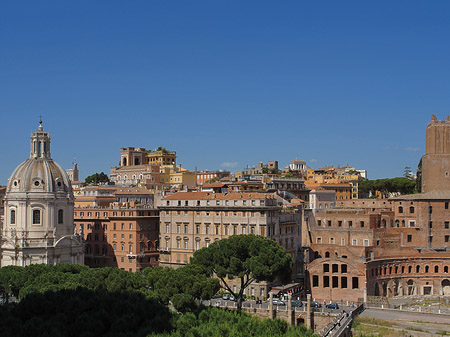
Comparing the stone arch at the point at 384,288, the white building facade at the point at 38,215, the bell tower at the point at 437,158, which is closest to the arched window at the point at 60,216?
the white building facade at the point at 38,215

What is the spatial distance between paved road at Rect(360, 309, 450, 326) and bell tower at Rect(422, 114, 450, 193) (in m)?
34.0

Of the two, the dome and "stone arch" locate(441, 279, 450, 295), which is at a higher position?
the dome

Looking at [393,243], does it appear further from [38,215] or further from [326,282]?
[38,215]

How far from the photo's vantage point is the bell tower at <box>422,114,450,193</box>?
9644cm

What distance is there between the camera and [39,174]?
81188 millimetres

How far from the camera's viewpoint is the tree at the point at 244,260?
207ft

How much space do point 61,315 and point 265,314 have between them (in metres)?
25.0

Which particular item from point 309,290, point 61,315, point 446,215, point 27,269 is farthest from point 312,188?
point 61,315

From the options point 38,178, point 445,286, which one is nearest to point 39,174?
point 38,178

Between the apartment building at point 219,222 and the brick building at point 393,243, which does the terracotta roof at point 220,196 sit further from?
the brick building at point 393,243

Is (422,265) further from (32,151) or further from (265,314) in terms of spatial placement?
(32,151)

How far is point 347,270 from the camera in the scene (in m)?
77.2

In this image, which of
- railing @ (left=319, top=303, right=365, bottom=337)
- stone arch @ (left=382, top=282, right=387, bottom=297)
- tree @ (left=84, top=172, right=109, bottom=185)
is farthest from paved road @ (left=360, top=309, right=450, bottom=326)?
tree @ (left=84, top=172, right=109, bottom=185)

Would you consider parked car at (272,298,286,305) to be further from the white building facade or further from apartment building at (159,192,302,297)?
the white building facade
